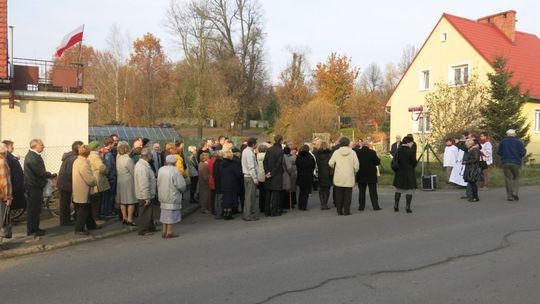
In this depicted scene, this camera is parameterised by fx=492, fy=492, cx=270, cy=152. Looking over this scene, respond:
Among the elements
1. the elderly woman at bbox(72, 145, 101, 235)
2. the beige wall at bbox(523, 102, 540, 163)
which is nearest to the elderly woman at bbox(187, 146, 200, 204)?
the elderly woman at bbox(72, 145, 101, 235)

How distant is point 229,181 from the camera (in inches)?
429

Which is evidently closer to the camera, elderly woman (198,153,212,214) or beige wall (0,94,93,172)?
elderly woman (198,153,212,214)

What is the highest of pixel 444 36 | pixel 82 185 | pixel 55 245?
pixel 444 36

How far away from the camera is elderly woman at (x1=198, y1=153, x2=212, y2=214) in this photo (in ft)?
39.6

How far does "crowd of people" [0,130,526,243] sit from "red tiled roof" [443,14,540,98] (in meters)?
19.0

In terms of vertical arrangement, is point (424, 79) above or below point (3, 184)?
above

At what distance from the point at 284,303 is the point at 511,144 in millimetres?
10319

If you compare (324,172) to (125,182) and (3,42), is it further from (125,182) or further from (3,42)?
(3,42)

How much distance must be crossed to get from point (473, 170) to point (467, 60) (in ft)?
69.1

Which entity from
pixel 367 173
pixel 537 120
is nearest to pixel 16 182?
pixel 367 173

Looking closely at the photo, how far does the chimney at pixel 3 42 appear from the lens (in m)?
14.0

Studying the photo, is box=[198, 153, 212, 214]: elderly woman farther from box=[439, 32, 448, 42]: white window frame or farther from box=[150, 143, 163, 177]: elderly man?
box=[439, 32, 448, 42]: white window frame

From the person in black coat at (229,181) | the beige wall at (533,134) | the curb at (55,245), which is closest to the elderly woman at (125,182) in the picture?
the curb at (55,245)

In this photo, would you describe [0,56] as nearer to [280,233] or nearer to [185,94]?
[280,233]
